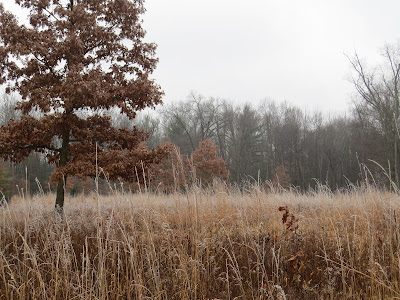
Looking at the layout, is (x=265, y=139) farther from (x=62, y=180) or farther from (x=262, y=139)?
(x=62, y=180)

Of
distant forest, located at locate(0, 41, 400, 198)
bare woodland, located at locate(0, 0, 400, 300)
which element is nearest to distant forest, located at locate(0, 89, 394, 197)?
distant forest, located at locate(0, 41, 400, 198)

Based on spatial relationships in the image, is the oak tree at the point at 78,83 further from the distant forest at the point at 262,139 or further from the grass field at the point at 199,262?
the distant forest at the point at 262,139

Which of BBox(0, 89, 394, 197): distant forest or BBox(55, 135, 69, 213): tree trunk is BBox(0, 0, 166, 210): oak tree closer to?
BBox(55, 135, 69, 213): tree trunk

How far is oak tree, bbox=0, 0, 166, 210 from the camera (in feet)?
20.9

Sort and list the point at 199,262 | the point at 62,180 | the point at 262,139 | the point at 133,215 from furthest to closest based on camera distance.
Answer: the point at 262,139 → the point at 62,180 → the point at 133,215 → the point at 199,262

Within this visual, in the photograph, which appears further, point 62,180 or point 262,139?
point 262,139

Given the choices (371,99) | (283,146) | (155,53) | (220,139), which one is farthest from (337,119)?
(155,53)

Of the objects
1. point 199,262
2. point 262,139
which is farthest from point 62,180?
point 262,139

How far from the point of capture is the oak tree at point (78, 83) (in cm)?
637

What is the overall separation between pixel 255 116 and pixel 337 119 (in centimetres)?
1362

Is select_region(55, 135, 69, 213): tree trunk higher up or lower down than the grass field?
higher up

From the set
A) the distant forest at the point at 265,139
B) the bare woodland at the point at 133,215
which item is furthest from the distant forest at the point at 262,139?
the bare woodland at the point at 133,215

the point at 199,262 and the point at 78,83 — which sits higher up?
the point at 78,83

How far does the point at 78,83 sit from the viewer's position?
19.4 feet
